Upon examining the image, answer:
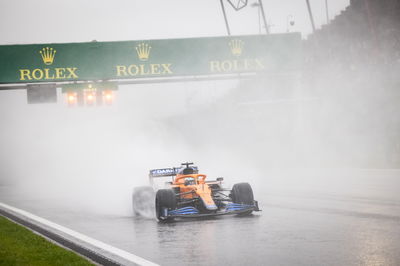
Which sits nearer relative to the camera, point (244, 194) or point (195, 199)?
point (195, 199)

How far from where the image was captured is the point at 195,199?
14516 millimetres

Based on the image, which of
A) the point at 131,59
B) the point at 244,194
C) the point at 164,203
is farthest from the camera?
the point at 131,59

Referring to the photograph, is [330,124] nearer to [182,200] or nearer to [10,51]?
[10,51]

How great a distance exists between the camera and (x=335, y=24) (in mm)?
50062

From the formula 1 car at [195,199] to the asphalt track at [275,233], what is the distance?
0.25 m

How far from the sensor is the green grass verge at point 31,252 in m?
8.95

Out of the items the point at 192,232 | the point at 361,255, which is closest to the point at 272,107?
the point at 192,232

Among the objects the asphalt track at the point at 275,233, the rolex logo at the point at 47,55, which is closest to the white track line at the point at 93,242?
the asphalt track at the point at 275,233

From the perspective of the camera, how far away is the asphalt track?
29.4ft

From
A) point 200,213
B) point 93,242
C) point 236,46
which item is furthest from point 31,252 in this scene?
point 236,46

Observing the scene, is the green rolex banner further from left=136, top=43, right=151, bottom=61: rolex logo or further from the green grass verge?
the green grass verge

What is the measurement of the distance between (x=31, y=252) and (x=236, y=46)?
21.2 meters

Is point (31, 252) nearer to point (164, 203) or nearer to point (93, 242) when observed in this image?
point (93, 242)

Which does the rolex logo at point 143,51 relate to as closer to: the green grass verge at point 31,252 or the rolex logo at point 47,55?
the rolex logo at point 47,55
